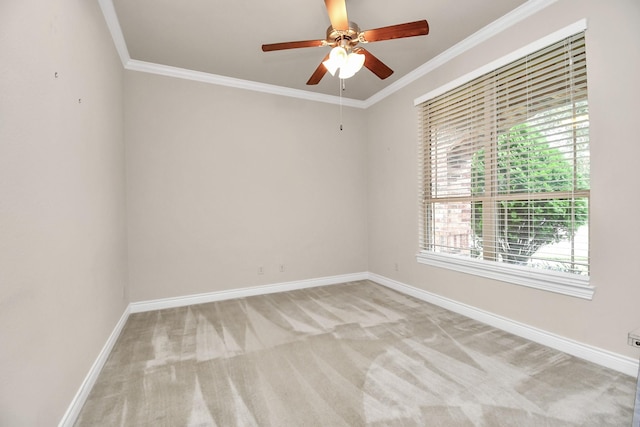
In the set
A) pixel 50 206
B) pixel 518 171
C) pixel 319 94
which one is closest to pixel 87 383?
pixel 50 206

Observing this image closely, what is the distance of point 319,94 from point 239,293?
10.2ft

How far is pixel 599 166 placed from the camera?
2.10 m

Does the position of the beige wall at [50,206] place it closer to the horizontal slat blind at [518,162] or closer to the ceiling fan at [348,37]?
the ceiling fan at [348,37]

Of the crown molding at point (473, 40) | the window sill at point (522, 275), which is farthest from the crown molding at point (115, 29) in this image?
the window sill at point (522, 275)

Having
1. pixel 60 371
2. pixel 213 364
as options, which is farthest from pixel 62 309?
pixel 213 364

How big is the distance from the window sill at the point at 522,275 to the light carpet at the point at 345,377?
50 cm

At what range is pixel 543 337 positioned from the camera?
2410 mm

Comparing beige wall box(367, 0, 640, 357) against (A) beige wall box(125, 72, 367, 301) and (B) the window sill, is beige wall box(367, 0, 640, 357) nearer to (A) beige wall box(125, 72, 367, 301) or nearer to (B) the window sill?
(B) the window sill

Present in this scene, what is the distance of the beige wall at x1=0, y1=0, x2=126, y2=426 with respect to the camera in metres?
1.10

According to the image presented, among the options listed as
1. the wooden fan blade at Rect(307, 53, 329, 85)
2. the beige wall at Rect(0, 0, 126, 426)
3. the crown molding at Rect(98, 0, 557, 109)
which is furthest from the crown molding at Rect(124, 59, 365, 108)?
the wooden fan blade at Rect(307, 53, 329, 85)

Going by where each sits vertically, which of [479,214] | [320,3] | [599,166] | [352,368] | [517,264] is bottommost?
[352,368]

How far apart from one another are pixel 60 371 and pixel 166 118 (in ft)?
9.38

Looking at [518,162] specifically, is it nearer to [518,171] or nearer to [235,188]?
[518,171]

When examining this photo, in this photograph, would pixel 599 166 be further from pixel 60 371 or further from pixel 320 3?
pixel 60 371
